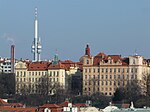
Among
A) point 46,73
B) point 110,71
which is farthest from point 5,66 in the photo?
point 110,71

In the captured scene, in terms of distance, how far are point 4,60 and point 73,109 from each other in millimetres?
113930

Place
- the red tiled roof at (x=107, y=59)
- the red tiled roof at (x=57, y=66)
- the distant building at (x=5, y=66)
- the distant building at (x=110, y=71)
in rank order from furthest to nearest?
1. the distant building at (x=5, y=66)
2. the red tiled roof at (x=57, y=66)
3. the red tiled roof at (x=107, y=59)
4. the distant building at (x=110, y=71)

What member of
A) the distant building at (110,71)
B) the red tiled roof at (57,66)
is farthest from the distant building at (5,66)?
the distant building at (110,71)

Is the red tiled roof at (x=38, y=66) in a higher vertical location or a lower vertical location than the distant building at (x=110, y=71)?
higher

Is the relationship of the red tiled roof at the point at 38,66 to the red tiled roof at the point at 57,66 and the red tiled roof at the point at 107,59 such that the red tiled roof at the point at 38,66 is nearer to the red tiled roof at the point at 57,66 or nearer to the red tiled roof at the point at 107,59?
the red tiled roof at the point at 57,66

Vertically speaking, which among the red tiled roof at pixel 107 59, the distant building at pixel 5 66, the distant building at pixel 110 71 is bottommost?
the distant building at pixel 110 71

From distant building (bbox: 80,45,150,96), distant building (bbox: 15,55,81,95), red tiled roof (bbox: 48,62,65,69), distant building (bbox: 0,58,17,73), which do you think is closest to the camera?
distant building (bbox: 80,45,150,96)

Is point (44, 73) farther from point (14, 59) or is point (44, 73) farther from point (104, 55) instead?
point (14, 59)

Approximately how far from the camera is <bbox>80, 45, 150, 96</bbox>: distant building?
12500 centimetres

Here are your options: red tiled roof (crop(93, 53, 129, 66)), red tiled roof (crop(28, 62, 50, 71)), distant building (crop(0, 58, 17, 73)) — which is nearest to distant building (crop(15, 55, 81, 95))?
red tiled roof (crop(28, 62, 50, 71))

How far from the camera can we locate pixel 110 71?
127m

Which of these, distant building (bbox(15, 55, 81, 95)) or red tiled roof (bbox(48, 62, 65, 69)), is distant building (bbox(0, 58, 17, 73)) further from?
red tiled roof (bbox(48, 62, 65, 69))

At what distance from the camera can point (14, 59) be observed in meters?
163

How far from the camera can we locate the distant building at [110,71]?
125000 mm
